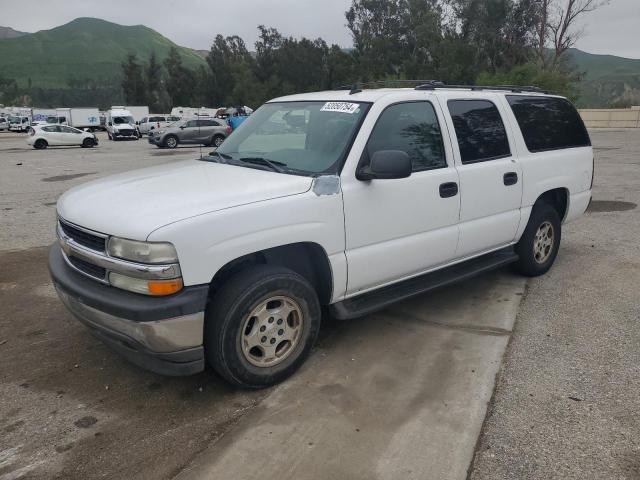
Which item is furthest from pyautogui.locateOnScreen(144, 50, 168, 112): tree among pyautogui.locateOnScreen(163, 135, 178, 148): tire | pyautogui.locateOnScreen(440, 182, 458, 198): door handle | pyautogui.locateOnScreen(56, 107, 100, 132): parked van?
pyautogui.locateOnScreen(440, 182, 458, 198): door handle

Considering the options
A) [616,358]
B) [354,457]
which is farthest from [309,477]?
[616,358]

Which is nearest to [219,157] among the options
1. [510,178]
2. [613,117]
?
[510,178]

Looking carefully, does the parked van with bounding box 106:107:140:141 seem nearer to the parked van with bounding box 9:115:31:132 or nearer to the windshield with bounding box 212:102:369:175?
the parked van with bounding box 9:115:31:132

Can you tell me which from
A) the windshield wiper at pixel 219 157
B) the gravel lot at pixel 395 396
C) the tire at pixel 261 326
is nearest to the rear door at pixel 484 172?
the gravel lot at pixel 395 396

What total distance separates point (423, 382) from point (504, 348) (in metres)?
0.83

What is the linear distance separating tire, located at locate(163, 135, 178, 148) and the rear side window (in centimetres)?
2448

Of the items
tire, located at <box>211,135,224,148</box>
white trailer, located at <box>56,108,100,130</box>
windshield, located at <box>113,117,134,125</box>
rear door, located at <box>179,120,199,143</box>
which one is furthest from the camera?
white trailer, located at <box>56,108,100,130</box>

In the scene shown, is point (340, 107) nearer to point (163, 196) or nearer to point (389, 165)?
point (389, 165)

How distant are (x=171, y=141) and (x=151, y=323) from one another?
1038 inches

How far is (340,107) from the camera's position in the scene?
12.9 feet

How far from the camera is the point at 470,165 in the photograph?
170 inches

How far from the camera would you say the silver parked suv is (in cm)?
2753

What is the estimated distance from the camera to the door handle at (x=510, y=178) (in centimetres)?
461

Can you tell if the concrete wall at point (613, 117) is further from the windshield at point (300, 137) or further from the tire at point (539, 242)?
the windshield at point (300, 137)
